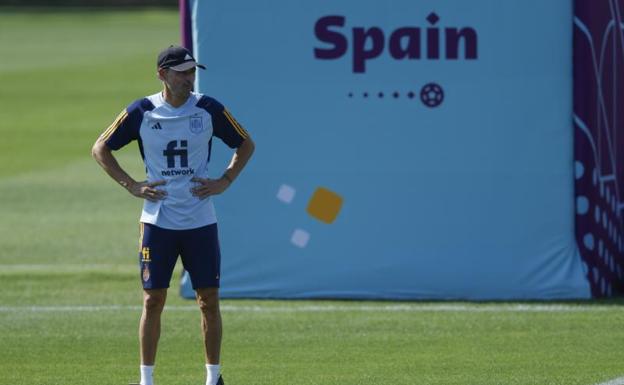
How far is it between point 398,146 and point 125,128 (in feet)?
12.6

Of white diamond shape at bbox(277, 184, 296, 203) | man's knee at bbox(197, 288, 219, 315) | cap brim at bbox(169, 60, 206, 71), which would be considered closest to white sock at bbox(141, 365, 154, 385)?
man's knee at bbox(197, 288, 219, 315)

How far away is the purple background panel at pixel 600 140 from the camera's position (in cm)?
1213

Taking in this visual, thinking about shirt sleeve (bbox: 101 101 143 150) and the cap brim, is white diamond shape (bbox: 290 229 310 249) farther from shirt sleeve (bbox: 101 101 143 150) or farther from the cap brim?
the cap brim

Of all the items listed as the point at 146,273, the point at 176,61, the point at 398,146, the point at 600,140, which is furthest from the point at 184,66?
the point at 600,140

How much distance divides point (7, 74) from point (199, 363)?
3006 centimetres

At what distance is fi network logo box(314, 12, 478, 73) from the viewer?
39.9 ft

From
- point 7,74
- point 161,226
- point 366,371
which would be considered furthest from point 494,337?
point 7,74

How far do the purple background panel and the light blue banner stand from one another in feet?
0.33

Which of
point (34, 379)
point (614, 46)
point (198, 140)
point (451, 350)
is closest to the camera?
point (198, 140)

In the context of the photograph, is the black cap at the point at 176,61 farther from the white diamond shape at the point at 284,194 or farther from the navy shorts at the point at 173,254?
the white diamond shape at the point at 284,194

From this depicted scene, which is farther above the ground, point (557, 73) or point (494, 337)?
point (557, 73)

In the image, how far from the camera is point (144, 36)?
52.7m

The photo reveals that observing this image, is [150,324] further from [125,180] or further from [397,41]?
[397,41]

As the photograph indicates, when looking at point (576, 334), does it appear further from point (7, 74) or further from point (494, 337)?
point (7, 74)
